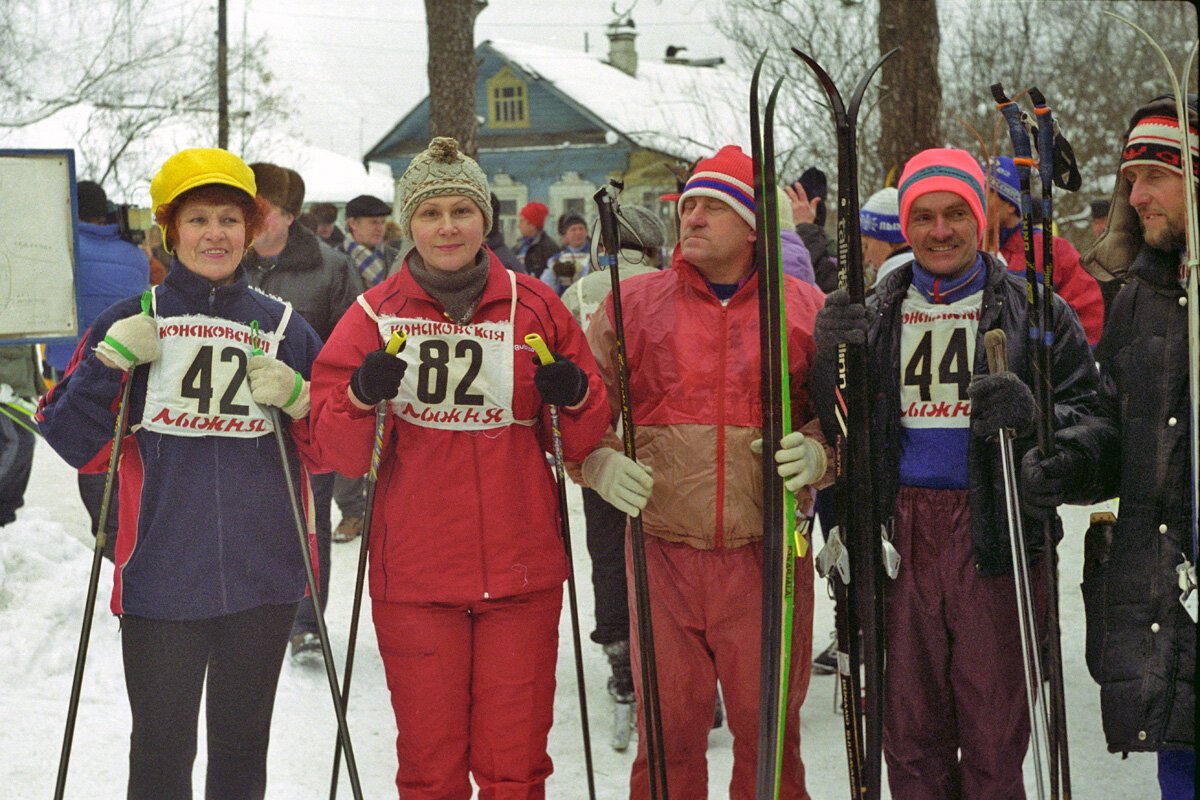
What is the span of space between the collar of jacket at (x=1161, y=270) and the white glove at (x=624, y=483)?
3.82 feet

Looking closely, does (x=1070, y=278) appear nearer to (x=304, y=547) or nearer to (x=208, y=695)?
(x=304, y=547)

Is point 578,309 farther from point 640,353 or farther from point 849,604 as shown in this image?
point 849,604

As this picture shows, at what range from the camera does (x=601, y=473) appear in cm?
280

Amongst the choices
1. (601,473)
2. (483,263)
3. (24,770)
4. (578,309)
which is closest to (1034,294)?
(601,473)

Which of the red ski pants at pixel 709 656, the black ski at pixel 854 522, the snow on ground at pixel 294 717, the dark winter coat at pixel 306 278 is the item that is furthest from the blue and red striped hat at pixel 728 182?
the dark winter coat at pixel 306 278

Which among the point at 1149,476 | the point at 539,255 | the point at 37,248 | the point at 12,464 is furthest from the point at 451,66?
the point at 1149,476

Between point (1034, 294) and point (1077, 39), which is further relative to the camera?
point (1077, 39)

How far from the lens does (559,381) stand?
2.64 m

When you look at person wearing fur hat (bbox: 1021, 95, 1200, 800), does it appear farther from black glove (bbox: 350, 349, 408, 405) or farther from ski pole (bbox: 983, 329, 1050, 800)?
black glove (bbox: 350, 349, 408, 405)

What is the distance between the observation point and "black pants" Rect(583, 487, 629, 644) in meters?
4.25

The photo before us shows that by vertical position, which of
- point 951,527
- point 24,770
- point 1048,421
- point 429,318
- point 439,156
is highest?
point 439,156

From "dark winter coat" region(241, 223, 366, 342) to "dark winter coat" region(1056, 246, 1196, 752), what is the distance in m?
3.17

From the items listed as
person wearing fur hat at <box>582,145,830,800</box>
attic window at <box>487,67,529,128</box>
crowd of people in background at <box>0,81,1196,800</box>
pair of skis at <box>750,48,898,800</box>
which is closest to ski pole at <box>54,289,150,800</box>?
crowd of people in background at <box>0,81,1196,800</box>

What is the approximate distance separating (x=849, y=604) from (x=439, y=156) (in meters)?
1.46
